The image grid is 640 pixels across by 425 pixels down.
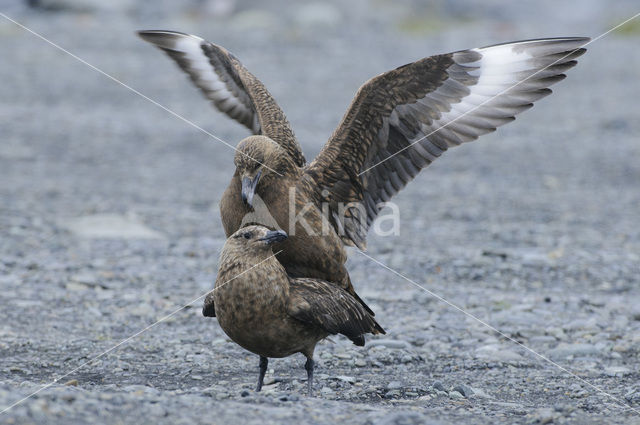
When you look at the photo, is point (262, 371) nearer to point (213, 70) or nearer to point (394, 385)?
point (394, 385)

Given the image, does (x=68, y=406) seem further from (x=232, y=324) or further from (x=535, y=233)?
(x=535, y=233)

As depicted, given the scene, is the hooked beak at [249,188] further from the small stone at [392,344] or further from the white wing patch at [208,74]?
the white wing patch at [208,74]

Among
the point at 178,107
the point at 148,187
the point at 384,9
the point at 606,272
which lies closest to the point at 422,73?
the point at 606,272

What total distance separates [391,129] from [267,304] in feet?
6.21

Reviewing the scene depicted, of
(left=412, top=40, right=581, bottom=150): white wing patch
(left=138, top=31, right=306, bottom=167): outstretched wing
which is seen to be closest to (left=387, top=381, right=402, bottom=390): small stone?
(left=412, top=40, right=581, bottom=150): white wing patch

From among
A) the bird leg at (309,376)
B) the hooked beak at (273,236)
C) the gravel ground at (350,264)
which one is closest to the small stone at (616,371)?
the gravel ground at (350,264)

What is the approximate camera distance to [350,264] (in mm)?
8578

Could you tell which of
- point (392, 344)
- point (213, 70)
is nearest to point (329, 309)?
point (392, 344)

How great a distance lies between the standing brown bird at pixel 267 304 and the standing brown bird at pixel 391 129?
441 millimetres

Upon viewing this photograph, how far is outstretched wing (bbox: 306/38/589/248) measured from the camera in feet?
19.8

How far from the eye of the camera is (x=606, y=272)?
8.15 meters

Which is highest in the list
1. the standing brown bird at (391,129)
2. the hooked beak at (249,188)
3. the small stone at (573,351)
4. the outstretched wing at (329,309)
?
the standing brown bird at (391,129)

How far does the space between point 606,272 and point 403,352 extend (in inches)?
111

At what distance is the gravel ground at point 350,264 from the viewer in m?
5.27
